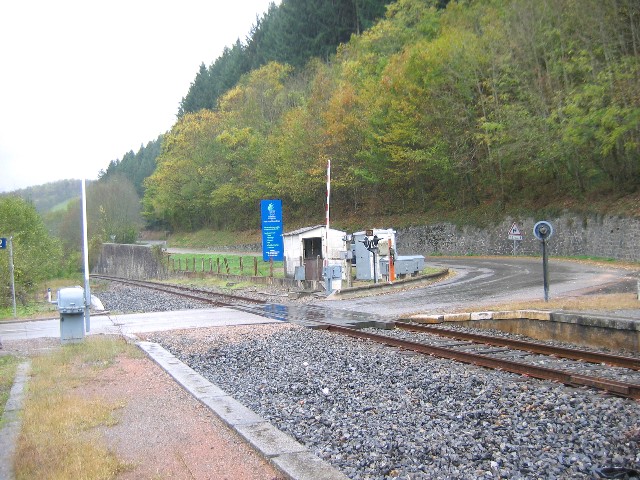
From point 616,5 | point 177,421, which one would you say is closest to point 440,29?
point 616,5

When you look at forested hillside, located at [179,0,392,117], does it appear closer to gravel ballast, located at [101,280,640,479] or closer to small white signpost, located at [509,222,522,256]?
small white signpost, located at [509,222,522,256]

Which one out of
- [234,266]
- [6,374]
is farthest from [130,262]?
[6,374]

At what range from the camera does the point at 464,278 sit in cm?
2597

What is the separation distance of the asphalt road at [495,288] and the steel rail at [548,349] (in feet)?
11.2

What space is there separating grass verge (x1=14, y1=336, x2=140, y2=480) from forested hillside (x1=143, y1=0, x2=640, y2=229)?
26198 millimetres

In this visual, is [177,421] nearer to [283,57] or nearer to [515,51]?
[515,51]

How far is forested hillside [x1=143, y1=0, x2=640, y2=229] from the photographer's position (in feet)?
103

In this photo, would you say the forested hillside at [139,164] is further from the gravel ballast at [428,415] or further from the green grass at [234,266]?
the gravel ballast at [428,415]

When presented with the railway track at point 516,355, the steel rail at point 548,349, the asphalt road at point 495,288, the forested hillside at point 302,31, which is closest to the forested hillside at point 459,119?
the forested hillside at point 302,31

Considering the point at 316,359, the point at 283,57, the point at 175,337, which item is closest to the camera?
the point at 316,359

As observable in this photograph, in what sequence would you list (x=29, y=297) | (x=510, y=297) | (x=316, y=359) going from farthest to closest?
(x=29, y=297), (x=510, y=297), (x=316, y=359)

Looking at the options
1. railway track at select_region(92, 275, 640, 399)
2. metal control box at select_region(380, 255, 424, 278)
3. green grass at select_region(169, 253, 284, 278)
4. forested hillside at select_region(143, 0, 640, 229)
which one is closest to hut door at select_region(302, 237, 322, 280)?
metal control box at select_region(380, 255, 424, 278)

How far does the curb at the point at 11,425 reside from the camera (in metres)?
5.55

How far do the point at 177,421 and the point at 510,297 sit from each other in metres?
13.4
